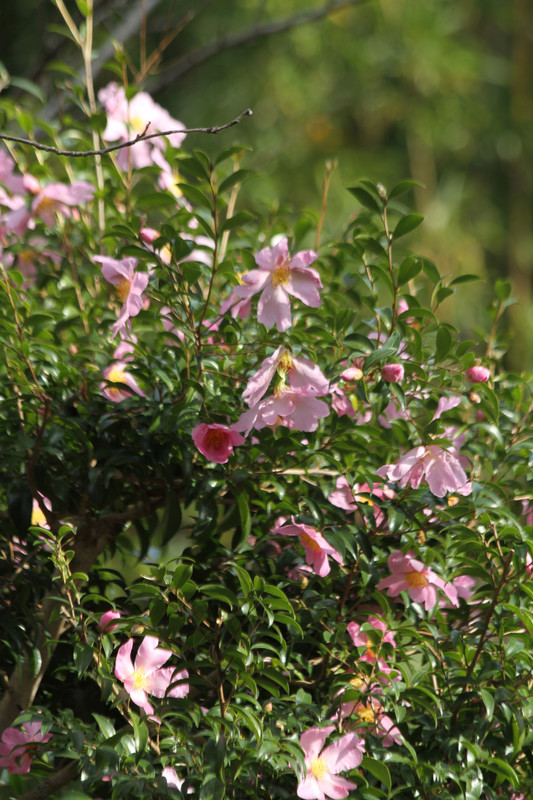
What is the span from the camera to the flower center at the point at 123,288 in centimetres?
68

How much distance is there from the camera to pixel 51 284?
0.96 metres

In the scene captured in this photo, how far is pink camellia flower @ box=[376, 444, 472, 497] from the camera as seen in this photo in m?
0.64

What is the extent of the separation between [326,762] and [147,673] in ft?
0.45

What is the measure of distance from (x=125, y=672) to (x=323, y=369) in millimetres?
280

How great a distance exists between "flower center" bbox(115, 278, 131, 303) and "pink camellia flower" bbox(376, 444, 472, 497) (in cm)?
23

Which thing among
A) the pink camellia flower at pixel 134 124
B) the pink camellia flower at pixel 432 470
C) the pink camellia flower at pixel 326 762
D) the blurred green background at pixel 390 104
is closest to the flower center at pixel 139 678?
the pink camellia flower at pixel 326 762

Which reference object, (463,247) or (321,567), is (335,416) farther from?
(463,247)

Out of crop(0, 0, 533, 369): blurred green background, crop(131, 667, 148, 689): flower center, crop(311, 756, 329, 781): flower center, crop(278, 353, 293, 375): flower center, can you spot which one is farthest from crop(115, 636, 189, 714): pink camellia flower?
crop(0, 0, 533, 369): blurred green background

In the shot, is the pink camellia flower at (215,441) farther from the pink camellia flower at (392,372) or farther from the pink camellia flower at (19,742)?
the pink camellia flower at (19,742)

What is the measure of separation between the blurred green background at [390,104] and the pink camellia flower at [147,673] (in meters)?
1.94

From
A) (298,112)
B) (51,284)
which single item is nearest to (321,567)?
A: (51,284)

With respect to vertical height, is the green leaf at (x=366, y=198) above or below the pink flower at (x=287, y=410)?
above

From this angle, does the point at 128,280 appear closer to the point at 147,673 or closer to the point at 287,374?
the point at 287,374

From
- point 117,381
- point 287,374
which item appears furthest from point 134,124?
point 287,374
